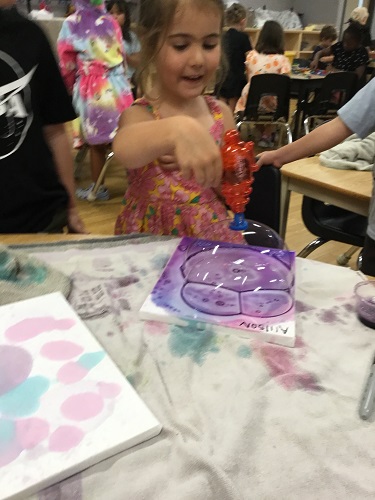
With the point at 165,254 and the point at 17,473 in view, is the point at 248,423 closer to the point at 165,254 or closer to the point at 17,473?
the point at 17,473

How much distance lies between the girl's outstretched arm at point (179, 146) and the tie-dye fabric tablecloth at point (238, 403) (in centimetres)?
19

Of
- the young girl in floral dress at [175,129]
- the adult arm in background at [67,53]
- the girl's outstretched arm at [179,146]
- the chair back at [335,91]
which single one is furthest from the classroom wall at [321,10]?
the girl's outstretched arm at [179,146]

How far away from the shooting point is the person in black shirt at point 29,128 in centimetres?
94

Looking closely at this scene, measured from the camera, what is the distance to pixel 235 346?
0.57 meters

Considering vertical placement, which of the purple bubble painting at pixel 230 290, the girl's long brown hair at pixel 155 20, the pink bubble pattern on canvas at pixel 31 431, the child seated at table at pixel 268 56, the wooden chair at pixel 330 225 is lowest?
the wooden chair at pixel 330 225

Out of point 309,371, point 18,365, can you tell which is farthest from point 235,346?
point 18,365

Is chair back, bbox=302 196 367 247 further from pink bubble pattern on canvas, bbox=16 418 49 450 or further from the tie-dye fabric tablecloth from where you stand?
pink bubble pattern on canvas, bbox=16 418 49 450

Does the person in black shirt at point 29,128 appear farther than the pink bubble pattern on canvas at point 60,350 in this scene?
Yes

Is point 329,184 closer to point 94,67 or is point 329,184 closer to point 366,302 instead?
point 366,302

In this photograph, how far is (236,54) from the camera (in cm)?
394

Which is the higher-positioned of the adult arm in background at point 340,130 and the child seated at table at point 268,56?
the adult arm in background at point 340,130

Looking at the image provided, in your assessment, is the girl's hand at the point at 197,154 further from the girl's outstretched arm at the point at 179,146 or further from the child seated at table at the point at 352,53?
the child seated at table at the point at 352,53

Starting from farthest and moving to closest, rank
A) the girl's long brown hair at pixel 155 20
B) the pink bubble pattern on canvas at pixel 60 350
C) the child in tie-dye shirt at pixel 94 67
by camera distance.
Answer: the child in tie-dye shirt at pixel 94 67 < the girl's long brown hair at pixel 155 20 < the pink bubble pattern on canvas at pixel 60 350

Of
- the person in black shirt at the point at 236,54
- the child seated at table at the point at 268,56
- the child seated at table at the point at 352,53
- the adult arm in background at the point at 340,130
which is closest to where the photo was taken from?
the adult arm in background at the point at 340,130
